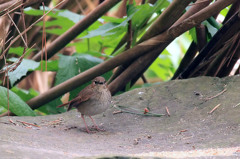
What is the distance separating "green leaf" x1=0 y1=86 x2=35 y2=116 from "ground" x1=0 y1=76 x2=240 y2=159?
19 cm

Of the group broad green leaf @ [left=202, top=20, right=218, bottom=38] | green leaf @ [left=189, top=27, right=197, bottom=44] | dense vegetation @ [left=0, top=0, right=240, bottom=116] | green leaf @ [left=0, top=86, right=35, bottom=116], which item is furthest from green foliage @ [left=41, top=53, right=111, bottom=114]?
broad green leaf @ [left=202, top=20, right=218, bottom=38]

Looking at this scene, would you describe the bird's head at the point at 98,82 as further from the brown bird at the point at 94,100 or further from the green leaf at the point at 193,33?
the green leaf at the point at 193,33

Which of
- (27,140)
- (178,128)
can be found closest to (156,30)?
(178,128)

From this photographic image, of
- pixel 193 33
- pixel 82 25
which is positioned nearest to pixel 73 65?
pixel 82 25

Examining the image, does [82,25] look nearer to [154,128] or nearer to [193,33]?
[193,33]

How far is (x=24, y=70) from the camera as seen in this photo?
4016 millimetres

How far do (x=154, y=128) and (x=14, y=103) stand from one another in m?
1.42

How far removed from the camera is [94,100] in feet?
13.2

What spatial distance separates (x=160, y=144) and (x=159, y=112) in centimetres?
82

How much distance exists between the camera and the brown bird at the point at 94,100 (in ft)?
12.8

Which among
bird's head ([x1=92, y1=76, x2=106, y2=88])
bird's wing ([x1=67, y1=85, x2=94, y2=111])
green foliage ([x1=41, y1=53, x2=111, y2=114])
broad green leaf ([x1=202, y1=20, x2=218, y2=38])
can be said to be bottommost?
bird's wing ([x1=67, y1=85, x2=94, y2=111])

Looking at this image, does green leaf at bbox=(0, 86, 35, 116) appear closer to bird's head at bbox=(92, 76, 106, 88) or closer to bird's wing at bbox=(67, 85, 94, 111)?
bird's wing at bbox=(67, 85, 94, 111)

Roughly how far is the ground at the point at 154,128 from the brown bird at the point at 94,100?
0.44 feet

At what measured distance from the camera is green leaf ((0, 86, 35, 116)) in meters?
3.76
